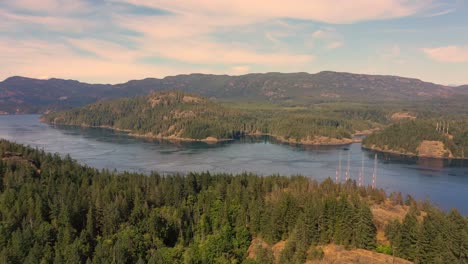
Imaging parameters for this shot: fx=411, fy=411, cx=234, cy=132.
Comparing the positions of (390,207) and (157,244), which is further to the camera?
(390,207)

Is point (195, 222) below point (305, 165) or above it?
below

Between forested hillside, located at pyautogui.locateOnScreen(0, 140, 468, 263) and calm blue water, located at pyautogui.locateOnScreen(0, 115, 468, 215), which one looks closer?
forested hillside, located at pyautogui.locateOnScreen(0, 140, 468, 263)

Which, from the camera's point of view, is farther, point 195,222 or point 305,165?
point 305,165

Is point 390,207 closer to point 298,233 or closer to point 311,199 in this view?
point 311,199

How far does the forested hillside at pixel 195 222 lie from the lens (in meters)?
59.9

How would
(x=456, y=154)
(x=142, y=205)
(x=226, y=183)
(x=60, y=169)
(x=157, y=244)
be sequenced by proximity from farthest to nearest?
(x=456, y=154)
(x=60, y=169)
(x=226, y=183)
(x=142, y=205)
(x=157, y=244)

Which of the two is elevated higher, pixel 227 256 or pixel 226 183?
pixel 226 183

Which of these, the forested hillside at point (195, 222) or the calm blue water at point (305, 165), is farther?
the calm blue water at point (305, 165)

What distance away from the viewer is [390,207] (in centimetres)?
8169

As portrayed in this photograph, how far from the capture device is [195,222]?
255ft

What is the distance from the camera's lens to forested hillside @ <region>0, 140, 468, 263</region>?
5988 cm

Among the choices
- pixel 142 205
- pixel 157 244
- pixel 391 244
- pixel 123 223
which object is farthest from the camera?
pixel 142 205

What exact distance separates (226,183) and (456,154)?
14750 cm

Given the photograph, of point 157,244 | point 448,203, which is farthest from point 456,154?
point 157,244
